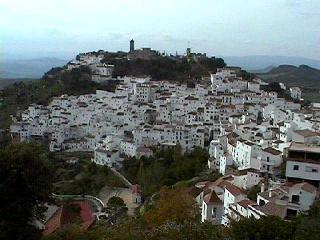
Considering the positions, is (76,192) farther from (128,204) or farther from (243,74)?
(243,74)

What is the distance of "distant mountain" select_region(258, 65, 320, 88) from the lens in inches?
2867

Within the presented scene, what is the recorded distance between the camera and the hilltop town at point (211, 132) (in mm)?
16312

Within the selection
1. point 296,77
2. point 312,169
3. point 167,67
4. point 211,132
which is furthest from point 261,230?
point 296,77

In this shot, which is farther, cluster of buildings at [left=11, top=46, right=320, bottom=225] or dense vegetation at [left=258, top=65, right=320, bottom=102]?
dense vegetation at [left=258, top=65, right=320, bottom=102]

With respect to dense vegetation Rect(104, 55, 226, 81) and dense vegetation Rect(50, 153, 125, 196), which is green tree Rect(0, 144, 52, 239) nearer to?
dense vegetation Rect(50, 153, 125, 196)

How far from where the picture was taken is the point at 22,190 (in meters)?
12.3

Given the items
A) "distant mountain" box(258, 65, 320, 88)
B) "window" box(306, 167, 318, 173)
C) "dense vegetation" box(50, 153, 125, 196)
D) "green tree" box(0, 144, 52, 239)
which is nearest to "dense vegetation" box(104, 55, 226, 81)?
"dense vegetation" box(50, 153, 125, 196)

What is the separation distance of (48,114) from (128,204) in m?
17.6

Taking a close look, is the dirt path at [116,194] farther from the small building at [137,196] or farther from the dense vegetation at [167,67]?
the dense vegetation at [167,67]

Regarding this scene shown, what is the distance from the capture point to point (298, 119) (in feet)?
89.3

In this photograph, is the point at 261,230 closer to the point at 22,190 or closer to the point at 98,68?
the point at 22,190

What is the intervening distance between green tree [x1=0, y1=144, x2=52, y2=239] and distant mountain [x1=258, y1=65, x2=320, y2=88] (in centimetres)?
6144

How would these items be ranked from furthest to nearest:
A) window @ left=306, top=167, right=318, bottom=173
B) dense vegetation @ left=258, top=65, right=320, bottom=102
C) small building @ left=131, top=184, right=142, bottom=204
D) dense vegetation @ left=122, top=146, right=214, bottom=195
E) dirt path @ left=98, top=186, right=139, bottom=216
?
A: dense vegetation @ left=258, top=65, right=320, bottom=102 → dirt path @ left=98, top=186, right=139, bottom=216 → dense vegetation @ left=122, top=146, right=214, bottom=195 → small building @ left=131, top=184, right=142, bottom=204 → window @ left=306, top=167, right=318, bottom=173

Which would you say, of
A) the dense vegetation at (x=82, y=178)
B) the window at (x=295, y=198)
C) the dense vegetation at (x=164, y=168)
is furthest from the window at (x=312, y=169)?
the dense vegetation at (x=82, y=178)
